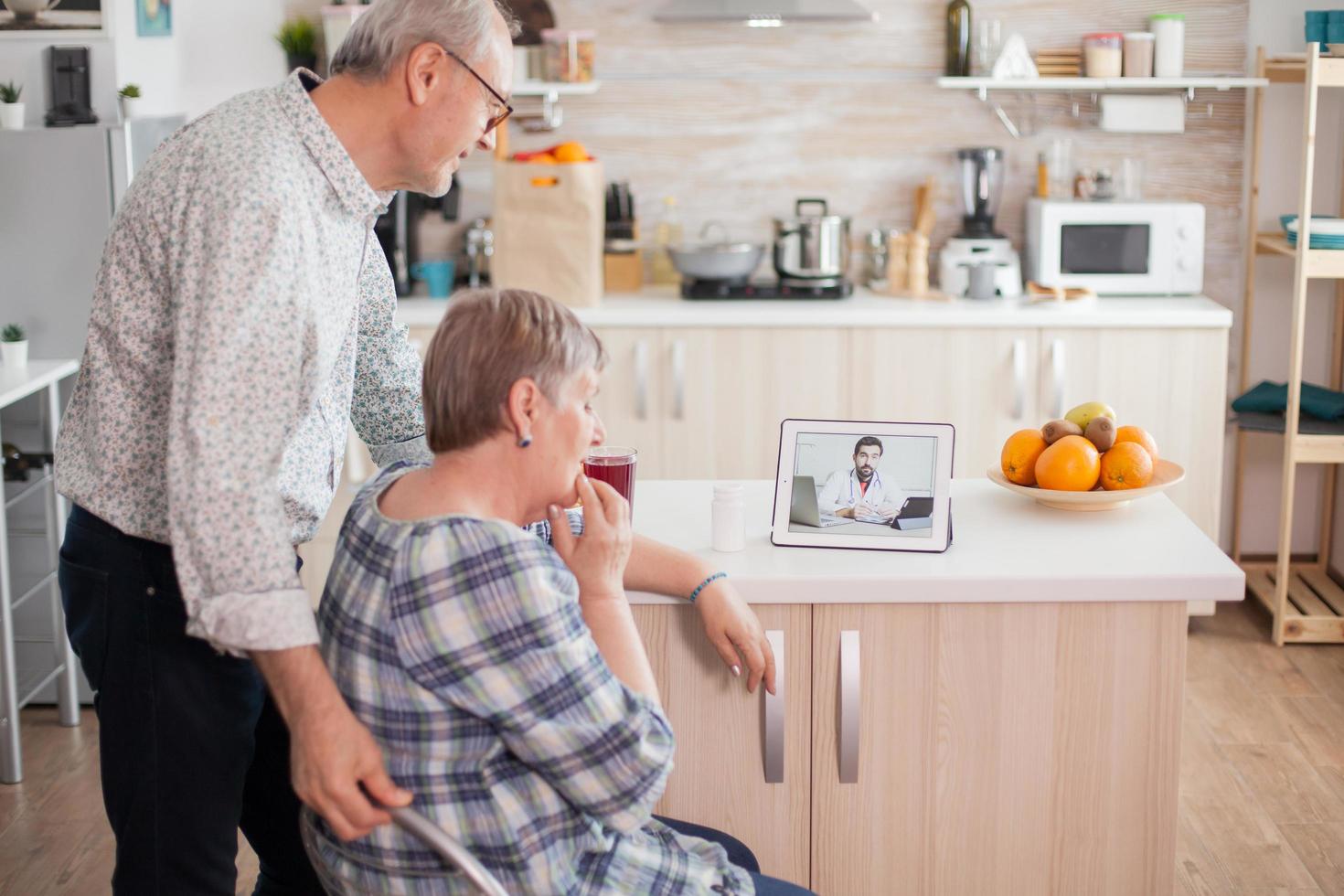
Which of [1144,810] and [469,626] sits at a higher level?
[469,626]

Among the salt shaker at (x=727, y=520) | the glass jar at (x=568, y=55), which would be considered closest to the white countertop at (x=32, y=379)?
the glass jar at (x=568, y=55)

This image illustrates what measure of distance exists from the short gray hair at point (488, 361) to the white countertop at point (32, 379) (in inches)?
71.9

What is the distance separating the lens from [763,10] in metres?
3.98

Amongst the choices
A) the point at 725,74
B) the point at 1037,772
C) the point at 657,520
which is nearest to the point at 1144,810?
the point at 1037,772

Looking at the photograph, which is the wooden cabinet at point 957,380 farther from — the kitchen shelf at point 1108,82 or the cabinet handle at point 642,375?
the kitchen shelf at point 1108,82

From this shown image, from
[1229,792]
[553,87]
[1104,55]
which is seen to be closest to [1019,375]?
[1104,55]

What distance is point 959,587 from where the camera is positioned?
1810 mm

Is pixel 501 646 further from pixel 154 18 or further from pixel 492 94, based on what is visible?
pixel 154 18

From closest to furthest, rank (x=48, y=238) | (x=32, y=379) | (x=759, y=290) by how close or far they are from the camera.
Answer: (x=32, y=379), (x=48, y=238), (x=759, y=290)

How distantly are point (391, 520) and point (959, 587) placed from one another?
0.75 m

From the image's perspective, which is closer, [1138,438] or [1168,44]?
[1138,438]

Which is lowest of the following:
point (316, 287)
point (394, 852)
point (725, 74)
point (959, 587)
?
point (394, 852)

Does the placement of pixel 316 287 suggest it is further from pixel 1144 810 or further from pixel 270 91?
pixel 1144 810

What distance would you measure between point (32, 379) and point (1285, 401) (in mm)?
3103
